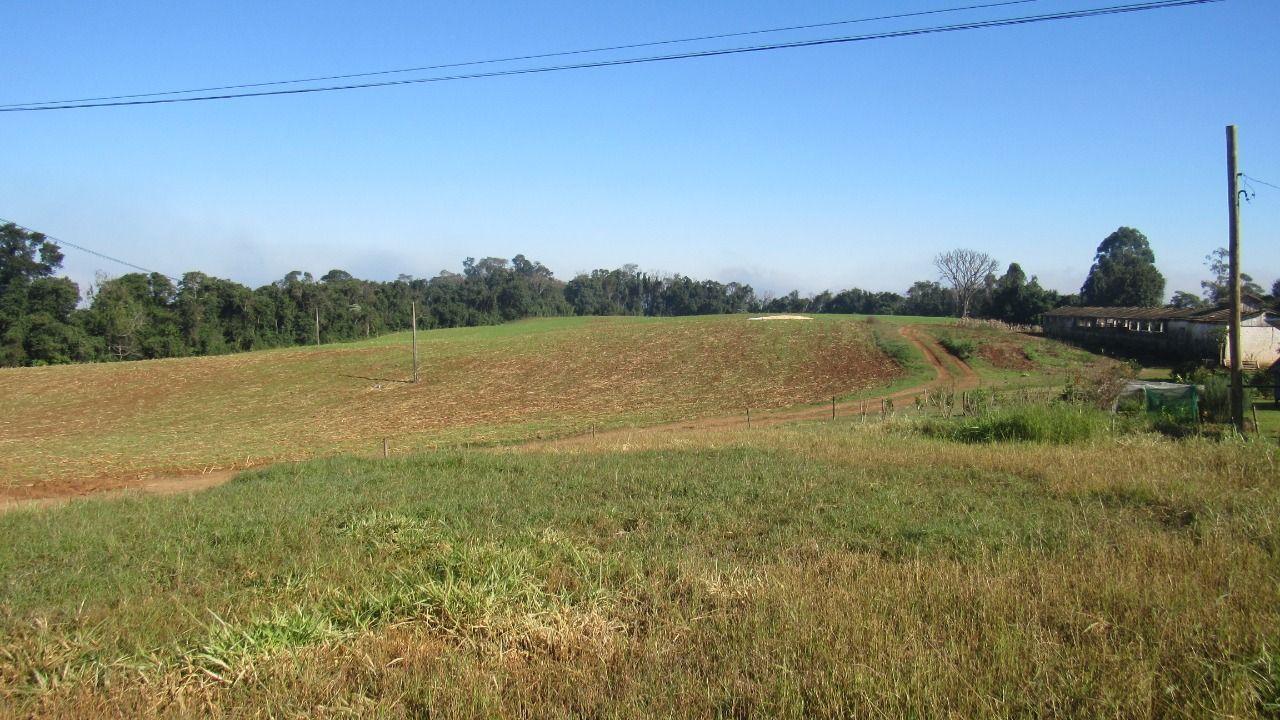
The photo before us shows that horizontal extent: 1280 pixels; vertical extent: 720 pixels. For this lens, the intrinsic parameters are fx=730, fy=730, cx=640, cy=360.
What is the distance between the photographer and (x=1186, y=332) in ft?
150

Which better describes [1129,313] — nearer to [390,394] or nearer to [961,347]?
[961,347]

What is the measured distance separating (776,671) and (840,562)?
2.20 m

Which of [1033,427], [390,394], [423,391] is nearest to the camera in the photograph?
[1033,427]

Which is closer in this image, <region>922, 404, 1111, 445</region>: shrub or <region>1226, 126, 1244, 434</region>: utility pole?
<region>922, 404, 1111, 445</region>: shrub

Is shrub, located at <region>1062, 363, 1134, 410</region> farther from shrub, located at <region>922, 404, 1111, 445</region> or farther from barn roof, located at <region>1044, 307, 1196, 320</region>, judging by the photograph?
barn roof, located at <region>1044, 307, 1196, 320</region>

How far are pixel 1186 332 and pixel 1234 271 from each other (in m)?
34.1

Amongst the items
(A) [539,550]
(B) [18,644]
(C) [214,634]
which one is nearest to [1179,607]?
(A) [539,550]

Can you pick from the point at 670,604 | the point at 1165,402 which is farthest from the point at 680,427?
the point at 670,604

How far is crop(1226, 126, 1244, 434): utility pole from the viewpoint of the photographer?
56.5 ft

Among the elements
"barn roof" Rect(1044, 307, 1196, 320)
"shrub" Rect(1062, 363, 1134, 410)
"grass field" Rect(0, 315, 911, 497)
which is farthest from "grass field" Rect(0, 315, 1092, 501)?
"shrub" Rect(1062, 363, 1134, 410)

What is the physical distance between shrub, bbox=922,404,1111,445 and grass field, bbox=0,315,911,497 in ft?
51.4

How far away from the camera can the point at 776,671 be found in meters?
4.28

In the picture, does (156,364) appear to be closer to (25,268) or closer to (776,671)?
(25,268)

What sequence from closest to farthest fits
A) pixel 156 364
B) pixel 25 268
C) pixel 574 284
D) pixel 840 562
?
pixel 840 562 < pixel 156 364 < pixel 25 268 < pixel 574 284
